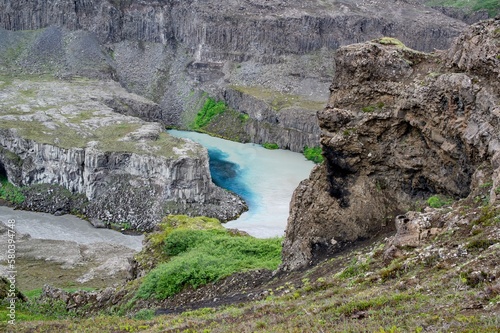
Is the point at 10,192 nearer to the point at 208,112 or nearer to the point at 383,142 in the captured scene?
the point at 208,112

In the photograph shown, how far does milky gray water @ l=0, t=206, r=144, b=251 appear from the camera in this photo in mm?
66812

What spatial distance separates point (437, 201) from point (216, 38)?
12360cm

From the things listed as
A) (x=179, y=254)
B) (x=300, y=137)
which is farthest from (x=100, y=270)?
(x=300, y=137)

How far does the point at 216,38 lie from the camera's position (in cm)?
14012

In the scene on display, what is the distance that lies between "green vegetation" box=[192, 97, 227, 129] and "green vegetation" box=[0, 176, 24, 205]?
53.2 meters

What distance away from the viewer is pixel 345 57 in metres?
26.5

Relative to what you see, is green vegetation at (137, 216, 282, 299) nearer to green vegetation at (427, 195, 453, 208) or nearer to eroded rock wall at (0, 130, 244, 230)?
green vegetation at (427, 195, 453, 208)

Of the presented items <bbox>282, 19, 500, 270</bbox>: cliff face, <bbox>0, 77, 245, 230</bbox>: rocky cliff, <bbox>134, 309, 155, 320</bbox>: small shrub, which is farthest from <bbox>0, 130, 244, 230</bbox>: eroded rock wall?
<bbox>282, 19, 500, 270</bbox>: cliff face

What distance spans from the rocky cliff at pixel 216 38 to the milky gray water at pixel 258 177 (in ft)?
Result: 66.5

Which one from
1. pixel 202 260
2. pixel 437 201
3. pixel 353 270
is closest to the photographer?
pixel 353 270

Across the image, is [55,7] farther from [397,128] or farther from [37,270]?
[397,128]

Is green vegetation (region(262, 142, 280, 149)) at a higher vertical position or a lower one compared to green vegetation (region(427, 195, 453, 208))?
lower

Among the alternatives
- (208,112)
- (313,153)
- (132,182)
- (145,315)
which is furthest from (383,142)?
(208,112)

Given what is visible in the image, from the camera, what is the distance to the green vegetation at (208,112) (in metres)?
128
